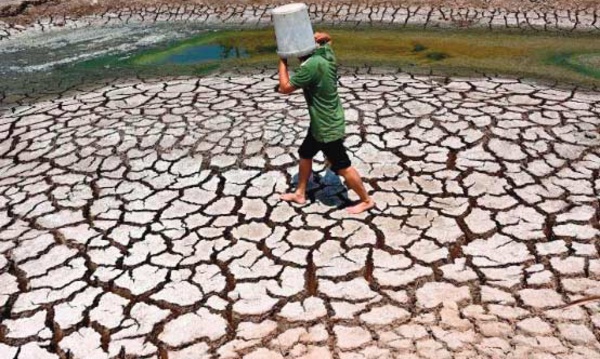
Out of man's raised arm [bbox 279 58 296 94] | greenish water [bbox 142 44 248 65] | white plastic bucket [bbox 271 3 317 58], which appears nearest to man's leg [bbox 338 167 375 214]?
man's raised arm [bbox 279 58 296 94]

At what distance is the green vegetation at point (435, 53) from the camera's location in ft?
25.0

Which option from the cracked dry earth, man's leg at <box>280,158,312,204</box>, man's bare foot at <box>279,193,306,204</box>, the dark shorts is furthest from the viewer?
man's bare foot at <box>279,193,306,204</box>

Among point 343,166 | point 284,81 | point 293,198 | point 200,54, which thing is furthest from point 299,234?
point 200,54

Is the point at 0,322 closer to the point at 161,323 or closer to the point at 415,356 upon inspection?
the point at 161,323

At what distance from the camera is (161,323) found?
11.3ft

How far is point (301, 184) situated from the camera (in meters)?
4.46

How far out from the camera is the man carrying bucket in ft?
12.4

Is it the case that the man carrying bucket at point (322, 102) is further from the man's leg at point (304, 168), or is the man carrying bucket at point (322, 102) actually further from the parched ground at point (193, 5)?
the parched ground at point (193, 5)

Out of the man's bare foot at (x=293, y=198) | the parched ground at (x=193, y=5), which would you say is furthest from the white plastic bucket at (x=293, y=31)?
the parched ground at (x=193, y=5)

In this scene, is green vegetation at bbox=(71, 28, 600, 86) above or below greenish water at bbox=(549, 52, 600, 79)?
above

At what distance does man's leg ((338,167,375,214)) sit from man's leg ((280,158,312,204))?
0.95ft

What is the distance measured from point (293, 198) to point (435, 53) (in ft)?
15.7

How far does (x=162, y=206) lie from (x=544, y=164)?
292 cm

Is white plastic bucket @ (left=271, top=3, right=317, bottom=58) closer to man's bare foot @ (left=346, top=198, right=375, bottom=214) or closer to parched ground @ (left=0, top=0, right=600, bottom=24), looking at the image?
man's bare foot @ (left=346, top=198, right=375, bottom=214)
